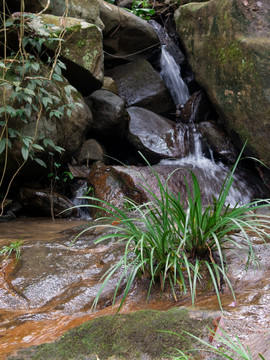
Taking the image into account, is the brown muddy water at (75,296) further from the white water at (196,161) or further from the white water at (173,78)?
the white water at (173,78)

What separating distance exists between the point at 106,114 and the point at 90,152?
80cm

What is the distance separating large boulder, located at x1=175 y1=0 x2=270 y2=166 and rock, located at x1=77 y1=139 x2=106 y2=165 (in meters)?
2.28

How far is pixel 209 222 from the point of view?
71.0 inches

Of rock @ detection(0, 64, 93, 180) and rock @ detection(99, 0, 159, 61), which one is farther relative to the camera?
rock @ detection(99, 0, 159, 61)

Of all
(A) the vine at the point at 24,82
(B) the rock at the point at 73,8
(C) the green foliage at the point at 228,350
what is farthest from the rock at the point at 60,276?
(B) the rock at the point at 73,8

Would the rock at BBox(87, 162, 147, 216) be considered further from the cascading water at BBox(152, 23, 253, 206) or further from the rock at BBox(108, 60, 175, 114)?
the rock at BBox(108, 60, 175, 114)

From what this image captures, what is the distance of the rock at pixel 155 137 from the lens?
635cm

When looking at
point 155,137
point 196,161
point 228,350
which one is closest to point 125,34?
point 155,137

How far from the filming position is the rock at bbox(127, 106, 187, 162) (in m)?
6.35

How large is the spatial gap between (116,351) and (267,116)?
492cm

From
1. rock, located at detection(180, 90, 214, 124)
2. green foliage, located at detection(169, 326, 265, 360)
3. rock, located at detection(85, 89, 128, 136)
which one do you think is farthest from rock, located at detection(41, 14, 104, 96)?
green foliage, located at detection(169, 326, 265, 360)

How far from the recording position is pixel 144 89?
8031 millimetres

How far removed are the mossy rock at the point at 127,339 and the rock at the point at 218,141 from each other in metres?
5.37

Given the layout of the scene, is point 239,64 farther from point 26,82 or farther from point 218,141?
point 26,82
